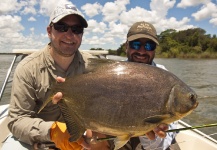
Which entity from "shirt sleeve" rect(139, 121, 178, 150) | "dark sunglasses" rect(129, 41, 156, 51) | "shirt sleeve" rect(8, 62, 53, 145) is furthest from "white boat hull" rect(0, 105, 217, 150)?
"dark sunglasses" rect(129, 41, 156, 51)

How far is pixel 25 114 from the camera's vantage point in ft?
10.1

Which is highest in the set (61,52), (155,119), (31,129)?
(61,52)

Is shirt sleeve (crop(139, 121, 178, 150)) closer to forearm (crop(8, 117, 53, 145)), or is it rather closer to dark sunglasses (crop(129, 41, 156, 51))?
dark sunglasses (crop(129, 41, 156, 51))

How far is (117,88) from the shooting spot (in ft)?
7.02

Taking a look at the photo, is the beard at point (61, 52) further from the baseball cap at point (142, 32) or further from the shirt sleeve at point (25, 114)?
the baseball cap at point (142, 32)

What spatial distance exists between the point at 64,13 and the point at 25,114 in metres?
1.30

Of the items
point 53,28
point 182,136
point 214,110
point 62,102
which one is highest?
point 53,28

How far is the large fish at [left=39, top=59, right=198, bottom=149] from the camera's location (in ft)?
6.77

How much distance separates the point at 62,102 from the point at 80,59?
4.64 feet

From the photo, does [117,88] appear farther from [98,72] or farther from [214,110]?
[214,110]

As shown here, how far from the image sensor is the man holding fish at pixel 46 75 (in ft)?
9.73

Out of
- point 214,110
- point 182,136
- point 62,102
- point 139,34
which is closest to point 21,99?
point 62,102

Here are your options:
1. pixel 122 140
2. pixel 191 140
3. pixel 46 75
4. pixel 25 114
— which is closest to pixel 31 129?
pixel 25 114

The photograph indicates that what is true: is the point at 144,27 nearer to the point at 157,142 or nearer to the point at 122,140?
the point at 157,142
